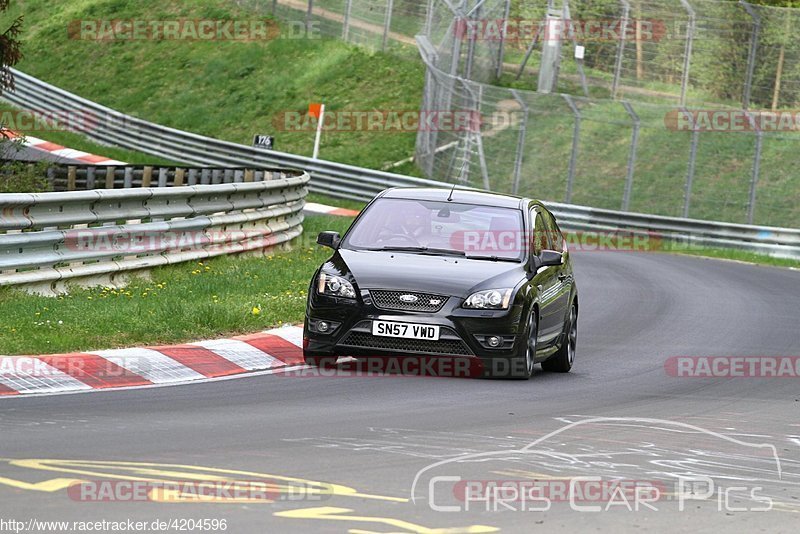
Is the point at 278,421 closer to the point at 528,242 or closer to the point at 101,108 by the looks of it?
the point at 528,242

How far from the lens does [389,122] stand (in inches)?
1786

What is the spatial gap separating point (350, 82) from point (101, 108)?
8417mm

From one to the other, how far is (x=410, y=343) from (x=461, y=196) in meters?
2.04

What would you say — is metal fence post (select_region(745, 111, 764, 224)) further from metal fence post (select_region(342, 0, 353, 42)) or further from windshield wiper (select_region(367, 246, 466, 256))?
windshield wiper (select_region(367, 246, 466, 256))

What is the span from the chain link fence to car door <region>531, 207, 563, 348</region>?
20038 mm

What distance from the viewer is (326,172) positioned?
3712cm

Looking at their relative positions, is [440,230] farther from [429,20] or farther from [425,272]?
[429,20]

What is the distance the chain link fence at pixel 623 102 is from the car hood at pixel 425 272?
21.3 metres

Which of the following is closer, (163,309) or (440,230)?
(440,230)

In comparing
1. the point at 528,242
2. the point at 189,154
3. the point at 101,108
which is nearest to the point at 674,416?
the point at 528,242

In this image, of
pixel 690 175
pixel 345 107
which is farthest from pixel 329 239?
pixel 345 107

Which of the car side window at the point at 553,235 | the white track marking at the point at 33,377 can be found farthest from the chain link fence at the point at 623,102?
the white track marking at the point at 33,377

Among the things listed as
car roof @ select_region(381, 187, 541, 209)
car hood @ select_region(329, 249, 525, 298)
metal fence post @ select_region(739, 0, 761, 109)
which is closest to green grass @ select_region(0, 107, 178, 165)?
metal fence post @ select_region(739, 0, 761, 109)

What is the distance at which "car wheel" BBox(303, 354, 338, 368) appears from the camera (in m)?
11.9
